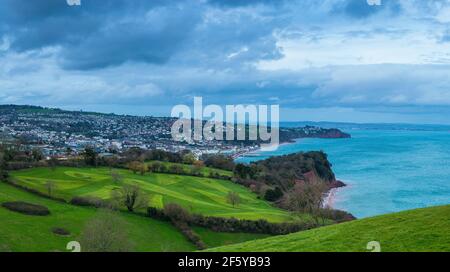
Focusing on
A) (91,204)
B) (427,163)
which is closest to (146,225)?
(91,204)

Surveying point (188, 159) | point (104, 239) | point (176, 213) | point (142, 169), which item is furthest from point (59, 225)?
point (188, 159)

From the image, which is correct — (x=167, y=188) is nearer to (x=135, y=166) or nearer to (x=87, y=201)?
(x=135, y=166)

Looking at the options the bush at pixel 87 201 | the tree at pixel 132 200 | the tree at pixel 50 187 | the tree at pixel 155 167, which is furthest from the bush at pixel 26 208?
the tree at pixel 155 167

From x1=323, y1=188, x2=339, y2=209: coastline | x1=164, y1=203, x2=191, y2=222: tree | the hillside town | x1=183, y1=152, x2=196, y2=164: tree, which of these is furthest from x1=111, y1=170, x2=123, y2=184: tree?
the hillside town

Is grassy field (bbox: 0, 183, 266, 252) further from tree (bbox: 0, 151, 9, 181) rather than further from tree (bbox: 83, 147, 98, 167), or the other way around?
tree (bbox: 83, 147, 98, 167)

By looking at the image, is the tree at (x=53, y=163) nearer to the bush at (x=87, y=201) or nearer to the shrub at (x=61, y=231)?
the bush at (x=87, y=201)
